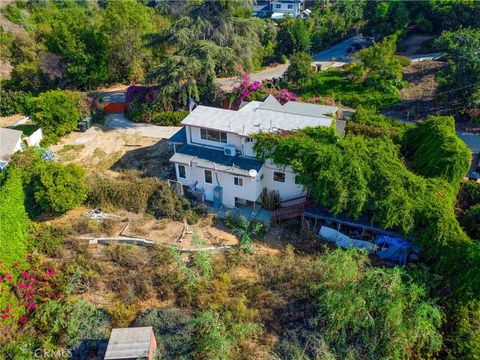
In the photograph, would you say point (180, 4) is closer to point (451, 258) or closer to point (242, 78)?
point (242, 78)

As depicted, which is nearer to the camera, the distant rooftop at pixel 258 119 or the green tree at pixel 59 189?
the green tree at pixel 59 189

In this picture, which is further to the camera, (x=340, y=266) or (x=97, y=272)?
(x=97, y=272)

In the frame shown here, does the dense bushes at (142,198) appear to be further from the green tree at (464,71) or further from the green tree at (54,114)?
the green tree at (464,71)

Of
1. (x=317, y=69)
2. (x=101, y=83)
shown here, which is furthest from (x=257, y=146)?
(x=101, y=83)

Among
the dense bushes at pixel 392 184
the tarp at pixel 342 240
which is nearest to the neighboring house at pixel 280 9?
the dense bushes at pixel 392 184

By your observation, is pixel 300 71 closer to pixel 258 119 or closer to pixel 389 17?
pixel 258 119

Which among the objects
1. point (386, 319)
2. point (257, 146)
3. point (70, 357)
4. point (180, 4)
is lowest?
point (70, 357)

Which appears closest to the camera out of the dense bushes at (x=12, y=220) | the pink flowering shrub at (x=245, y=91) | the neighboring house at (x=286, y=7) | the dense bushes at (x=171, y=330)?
the dense bushes at (x=171, y=330)
